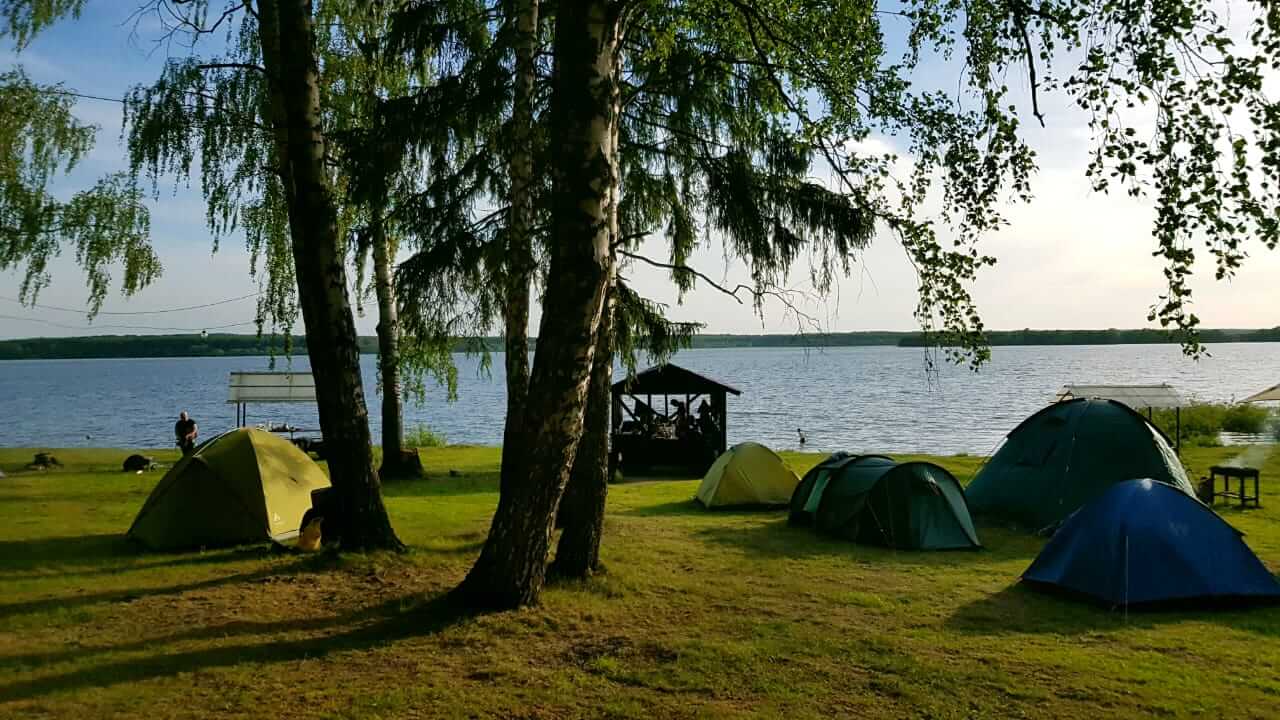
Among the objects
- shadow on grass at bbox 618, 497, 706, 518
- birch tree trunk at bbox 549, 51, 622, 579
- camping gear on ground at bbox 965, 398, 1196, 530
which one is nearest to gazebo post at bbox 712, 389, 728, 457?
shadow on grass at bbox 618, 497, 706, 518

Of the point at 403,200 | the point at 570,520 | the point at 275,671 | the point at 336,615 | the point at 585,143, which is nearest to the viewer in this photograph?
the point at 275,671

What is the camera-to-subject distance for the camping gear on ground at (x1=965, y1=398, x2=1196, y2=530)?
13781mm

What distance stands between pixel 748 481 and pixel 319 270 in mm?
9511

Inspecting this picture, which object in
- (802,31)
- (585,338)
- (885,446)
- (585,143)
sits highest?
(802,31)

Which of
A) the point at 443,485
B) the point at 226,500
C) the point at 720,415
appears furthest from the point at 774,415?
the point at 226,500

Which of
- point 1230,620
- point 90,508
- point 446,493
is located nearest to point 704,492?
point 446,493

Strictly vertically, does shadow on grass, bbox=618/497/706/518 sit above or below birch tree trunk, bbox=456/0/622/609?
below

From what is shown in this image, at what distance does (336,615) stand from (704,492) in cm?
980

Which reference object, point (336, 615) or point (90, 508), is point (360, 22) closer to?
point (90, 508)

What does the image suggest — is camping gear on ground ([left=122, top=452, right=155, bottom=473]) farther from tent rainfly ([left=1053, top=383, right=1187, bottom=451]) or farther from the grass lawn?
tent rainfly ([left=1053, top=383, right=1187, bottom=451])

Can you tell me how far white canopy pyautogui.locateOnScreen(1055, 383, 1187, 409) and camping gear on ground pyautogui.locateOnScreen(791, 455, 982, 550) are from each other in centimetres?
1180

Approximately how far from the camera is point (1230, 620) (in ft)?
27.7

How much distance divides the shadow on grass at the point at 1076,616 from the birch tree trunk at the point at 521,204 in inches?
208

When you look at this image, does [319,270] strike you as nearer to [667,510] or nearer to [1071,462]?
[667,510]
